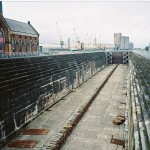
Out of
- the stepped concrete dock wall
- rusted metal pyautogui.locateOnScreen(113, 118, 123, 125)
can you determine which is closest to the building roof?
the stepped concrete dock wall

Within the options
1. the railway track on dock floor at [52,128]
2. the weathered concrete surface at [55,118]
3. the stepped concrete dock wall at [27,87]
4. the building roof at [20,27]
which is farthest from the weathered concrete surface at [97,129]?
the building roof at [20,27]

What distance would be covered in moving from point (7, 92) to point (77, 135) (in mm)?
5492

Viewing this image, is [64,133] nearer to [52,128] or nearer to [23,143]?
[52,128]

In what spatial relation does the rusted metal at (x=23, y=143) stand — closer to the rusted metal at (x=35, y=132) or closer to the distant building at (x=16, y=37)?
the rusted metal at (x=35, y=132)

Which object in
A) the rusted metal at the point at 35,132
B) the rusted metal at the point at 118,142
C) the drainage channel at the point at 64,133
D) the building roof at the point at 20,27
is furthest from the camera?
the building roof at the point at 20,27

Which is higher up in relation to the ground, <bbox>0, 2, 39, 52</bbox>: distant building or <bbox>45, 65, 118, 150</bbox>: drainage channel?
<bbox>0, 2, 39, 52</bbox>: distant building

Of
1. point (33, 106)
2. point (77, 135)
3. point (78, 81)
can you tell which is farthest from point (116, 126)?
point (78, 81)

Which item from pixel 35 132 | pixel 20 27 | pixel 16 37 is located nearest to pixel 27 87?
pixel 35 132

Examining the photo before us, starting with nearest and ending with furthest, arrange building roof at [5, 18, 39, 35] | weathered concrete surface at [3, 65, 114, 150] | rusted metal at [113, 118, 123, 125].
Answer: weathered concrete surface at [3, 65, 114, 150], rusted metal at [113, 118, 123, 125], building roof at [5, 18, 39, 35]

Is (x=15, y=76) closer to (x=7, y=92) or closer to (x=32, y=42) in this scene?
(x=7, y=92)

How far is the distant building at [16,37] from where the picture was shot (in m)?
43.8

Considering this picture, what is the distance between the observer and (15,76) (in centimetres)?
1562

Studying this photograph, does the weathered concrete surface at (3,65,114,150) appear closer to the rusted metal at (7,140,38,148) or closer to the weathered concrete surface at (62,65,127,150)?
the rusted metal at (7,140,38,148)

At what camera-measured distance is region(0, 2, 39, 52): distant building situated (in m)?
43.8
